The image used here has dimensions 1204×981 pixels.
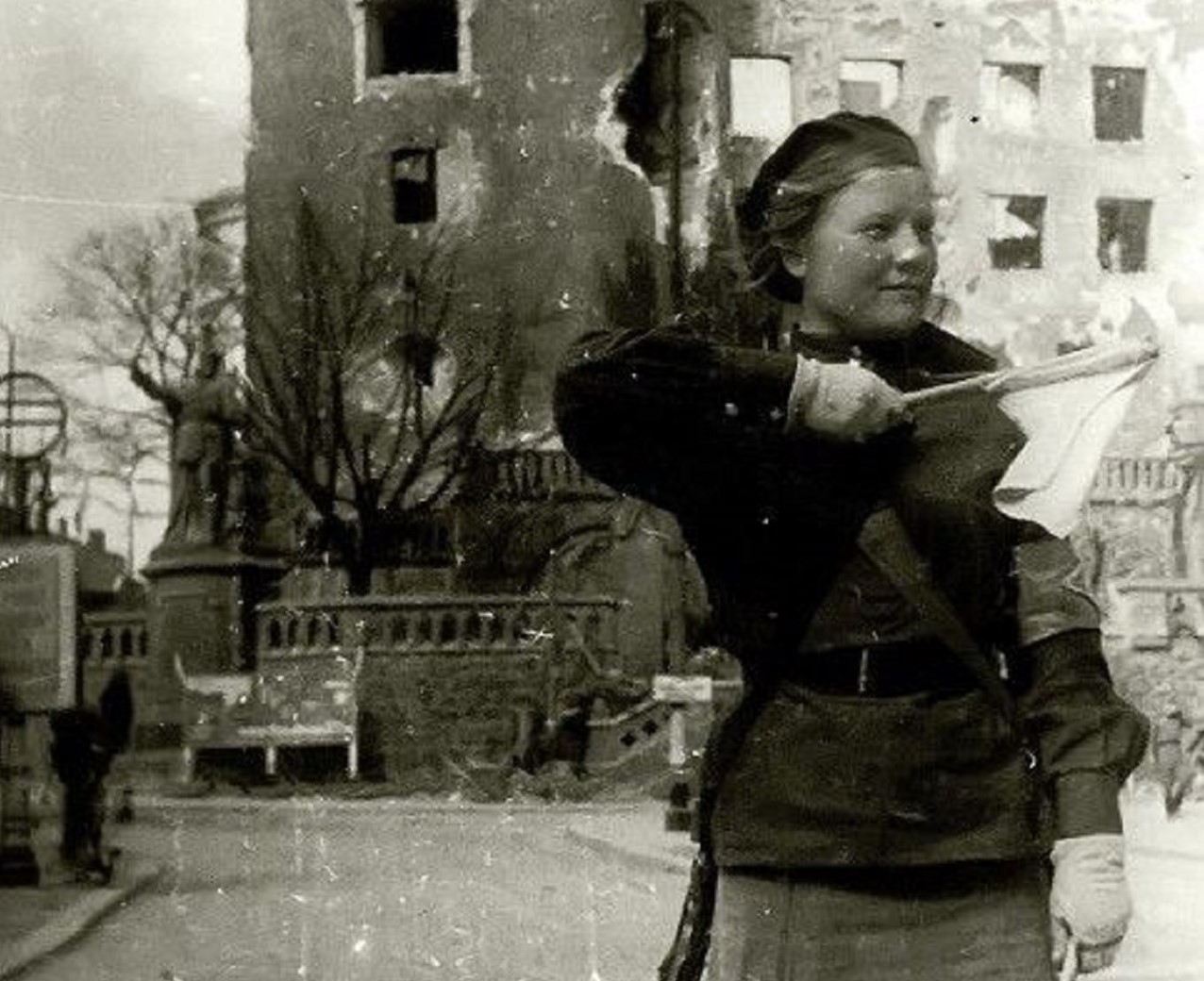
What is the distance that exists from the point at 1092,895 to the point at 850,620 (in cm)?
21

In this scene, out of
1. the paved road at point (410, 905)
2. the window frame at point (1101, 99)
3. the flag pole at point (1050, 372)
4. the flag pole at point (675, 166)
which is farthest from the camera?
the window frame at point (1101, 99)

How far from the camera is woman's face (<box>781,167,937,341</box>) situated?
1.27 meters

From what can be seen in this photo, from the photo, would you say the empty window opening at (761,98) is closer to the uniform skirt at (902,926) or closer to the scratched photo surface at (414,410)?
the scratched photo surface at (414,410)

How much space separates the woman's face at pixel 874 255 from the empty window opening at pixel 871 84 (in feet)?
4.06

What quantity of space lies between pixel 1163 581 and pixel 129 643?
135cm

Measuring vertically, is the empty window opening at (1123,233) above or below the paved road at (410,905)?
above

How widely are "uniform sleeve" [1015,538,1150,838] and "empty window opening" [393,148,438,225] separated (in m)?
1.46

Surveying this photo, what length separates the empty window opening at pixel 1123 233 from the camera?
247cm

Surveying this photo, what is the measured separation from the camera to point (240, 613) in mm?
2664

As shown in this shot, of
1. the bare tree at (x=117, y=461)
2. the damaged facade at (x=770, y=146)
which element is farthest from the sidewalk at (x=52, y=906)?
the damaged facade at (x=770, y=146)

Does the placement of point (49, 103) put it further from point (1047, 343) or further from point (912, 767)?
point (912, 767)

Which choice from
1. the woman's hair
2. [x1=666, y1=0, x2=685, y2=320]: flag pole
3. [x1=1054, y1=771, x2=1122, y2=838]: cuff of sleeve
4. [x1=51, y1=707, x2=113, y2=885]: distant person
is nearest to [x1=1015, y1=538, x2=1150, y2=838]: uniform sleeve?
[x1=1054, y1=771, x2=1122, y2=838]: cuff of sleeve

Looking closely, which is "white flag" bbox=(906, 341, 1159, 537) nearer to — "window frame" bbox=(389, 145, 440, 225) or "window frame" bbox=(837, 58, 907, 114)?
"window frame" bbox=(837, 58, 907, 114)

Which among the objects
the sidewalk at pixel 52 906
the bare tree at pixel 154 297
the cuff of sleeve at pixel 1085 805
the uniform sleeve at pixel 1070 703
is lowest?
the sidewalk at pixel 52 906
